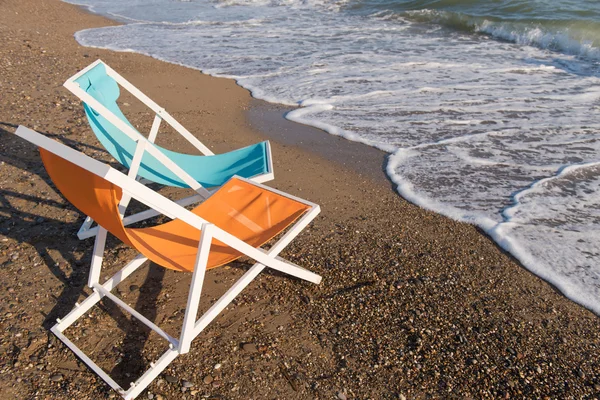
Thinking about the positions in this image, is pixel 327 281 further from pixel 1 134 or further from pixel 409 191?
pixel 1 134

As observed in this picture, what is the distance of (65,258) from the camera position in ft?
11.1

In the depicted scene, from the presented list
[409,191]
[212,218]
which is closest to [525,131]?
[409,191]

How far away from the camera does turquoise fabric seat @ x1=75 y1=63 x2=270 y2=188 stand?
357cm

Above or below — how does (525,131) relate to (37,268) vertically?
below

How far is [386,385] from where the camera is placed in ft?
8.43

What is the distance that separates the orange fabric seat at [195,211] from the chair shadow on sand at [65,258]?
1.47 ft

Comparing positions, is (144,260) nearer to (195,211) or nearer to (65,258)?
(195,211)

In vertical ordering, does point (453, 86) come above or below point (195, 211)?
below

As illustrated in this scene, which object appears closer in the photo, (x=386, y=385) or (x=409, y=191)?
(x=386, y=385)

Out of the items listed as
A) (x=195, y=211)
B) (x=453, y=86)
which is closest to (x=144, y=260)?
(x=195, y=211)

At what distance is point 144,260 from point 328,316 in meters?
1.16

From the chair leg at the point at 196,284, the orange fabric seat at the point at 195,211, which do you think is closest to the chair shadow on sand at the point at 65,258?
the chair leg at the point at 196,284

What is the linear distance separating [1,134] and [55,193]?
1.35m

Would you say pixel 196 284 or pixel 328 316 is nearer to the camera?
pixel 196 284
